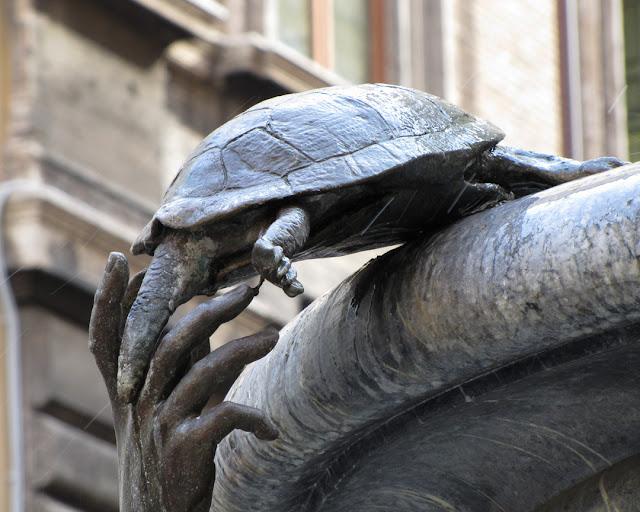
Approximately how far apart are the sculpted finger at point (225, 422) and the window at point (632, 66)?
8925 millimetres

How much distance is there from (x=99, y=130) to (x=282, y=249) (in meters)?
5.16

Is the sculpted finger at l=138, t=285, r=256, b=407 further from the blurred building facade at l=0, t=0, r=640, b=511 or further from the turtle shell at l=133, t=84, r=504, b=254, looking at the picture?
the blurred building facade at l=0, t=0, r=640, b=511

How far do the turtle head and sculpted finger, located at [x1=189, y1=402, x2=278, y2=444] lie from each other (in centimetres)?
11

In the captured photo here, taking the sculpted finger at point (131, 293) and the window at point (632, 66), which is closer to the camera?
the sculpted finger at point (131, 293)

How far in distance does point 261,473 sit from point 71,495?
171 inches

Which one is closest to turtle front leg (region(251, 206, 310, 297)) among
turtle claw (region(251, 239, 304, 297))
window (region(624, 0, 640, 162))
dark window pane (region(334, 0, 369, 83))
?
turtle claw (region(251, 239, 304, 297))

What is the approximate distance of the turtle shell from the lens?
5.50 ft

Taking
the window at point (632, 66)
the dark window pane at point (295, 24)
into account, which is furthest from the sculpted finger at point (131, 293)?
the window at point (632, 66)

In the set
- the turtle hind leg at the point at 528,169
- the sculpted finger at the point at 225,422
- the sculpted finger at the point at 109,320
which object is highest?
the turtle hind leg at the point at 528,169

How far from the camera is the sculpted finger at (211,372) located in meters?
1.66

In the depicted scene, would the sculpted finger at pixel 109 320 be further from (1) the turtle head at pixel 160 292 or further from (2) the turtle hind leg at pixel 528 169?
(2) the turtle hind leg at pixel 528 169

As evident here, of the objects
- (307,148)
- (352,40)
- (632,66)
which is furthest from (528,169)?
(632,66)

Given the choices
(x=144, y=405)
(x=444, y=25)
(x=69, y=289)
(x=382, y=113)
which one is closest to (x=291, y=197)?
(x=382, y=113)

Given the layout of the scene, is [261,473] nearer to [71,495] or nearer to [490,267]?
[490,267]
